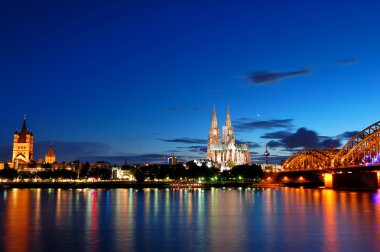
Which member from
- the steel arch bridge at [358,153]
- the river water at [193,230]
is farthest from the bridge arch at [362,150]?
the river water at [193,230]

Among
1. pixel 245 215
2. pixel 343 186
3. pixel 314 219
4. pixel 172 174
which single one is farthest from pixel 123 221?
pixel 172 174

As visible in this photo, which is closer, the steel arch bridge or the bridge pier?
the steel arch bridge

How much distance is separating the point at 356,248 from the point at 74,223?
80.1 feet

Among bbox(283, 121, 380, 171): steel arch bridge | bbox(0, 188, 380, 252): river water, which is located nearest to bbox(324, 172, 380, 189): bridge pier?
bbox(283, 121, 380, 171): steel arch bridge

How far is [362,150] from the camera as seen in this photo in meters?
110

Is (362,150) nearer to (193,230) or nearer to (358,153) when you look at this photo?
(358,153)

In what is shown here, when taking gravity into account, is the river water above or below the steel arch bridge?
below

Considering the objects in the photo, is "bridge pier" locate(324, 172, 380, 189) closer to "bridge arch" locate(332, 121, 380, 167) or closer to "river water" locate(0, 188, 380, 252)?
"bridge arch" locate(332, 121, 380, 167)

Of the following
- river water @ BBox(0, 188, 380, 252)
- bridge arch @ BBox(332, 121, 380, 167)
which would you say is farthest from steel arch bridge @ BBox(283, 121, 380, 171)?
river water @ BBox(0, 188, 380, 252)

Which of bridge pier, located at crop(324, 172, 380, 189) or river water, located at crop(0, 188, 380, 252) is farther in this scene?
bridge pier, located at crop(324, 172, 380, 189)

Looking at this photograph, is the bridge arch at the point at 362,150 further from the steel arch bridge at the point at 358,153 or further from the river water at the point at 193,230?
the river water at the point at 193,230

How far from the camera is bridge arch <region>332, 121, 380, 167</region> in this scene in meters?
104

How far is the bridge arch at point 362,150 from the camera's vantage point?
10412cm

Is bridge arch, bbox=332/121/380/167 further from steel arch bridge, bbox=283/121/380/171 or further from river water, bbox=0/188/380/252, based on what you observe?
river water, bbox=0/188/380/252
